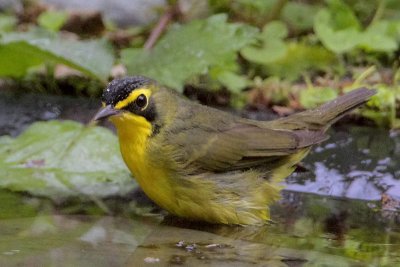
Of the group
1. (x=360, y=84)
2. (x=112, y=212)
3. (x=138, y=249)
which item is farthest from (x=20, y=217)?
(x=360, y=84)

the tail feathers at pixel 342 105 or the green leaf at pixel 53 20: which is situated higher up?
the green leaf at pixel 53 20

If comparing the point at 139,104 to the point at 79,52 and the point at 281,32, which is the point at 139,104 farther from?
the point at 281,32

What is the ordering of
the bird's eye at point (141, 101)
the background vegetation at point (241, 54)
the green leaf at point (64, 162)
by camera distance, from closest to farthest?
the bird's eye at point (141, 101), the green leaf at point (64, 162), the background vegetation at point (241, 54)

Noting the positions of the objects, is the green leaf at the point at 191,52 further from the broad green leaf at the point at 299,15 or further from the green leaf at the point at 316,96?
the broad green leaf at the point at 299,15

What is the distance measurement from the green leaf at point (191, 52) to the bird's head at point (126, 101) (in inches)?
43.5

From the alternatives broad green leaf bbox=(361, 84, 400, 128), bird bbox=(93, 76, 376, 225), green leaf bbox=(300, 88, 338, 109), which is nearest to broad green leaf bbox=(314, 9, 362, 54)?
green leaf bbox=(300, 88, 338, 109)

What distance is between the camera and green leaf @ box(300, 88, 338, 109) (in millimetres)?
5762

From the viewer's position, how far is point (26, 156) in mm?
5230

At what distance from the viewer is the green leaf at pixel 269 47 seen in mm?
6445

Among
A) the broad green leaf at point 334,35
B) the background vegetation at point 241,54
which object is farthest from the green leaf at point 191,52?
the broad green leaf at point 334,35

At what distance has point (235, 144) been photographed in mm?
4660

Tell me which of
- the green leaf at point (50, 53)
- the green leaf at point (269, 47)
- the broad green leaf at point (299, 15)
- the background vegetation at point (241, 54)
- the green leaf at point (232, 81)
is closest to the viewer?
the green leaf at point (50, 53)

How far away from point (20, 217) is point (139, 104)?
0.84m

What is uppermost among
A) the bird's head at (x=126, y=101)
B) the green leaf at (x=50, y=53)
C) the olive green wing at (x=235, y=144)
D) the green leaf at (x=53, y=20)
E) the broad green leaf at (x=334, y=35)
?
the broad green leaf at (x=334, y=35)
